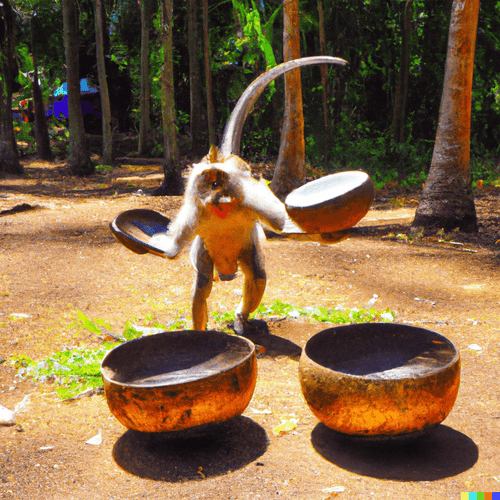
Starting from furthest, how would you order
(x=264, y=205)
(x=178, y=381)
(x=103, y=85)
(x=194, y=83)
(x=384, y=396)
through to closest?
(x=194, y=83)
(x=103, y=85)
(x=264, y=205)
(x=178, y=381)
(x=384, y=396)

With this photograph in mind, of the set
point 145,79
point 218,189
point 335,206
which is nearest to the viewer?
point 335,206

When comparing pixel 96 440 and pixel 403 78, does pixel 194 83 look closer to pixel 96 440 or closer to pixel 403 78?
pixel 403 78

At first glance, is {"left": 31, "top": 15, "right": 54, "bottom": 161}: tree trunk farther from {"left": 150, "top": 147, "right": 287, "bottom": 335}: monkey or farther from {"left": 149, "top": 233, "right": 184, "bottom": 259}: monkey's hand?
{"left": 149, "top": 233, "right": 184, "bottom": 259}: monkey's hand

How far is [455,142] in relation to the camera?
793 cm

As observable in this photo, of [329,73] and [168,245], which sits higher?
[329,73]

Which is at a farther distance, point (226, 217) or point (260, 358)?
point (260, 358)

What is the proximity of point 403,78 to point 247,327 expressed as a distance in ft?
38.8

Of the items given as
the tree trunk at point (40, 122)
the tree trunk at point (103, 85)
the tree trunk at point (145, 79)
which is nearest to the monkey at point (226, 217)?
the tree trunk at point (103, 85)

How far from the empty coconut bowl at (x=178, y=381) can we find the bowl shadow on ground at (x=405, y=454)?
56 cm

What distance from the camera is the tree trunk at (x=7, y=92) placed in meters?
13.6

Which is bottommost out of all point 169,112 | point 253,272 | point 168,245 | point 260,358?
point 260,358

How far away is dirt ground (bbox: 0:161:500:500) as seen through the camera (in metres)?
2.59

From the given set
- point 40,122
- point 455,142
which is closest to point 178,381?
point 455,142

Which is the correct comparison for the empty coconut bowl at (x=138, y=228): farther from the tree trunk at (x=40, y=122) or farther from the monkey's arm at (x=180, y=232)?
the tree trunk at (x=40, y=122)
